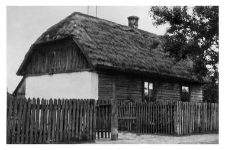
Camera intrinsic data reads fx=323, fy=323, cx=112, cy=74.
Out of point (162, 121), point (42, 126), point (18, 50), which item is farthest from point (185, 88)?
point (42, 126)

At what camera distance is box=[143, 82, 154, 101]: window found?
69.8 ft

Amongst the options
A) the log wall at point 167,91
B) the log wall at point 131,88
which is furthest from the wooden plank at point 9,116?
the log wall at point 167,91

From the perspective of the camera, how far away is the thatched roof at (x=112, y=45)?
17719 mm

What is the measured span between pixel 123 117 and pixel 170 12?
5.93m

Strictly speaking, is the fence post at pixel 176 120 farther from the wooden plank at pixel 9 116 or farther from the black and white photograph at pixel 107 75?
the wooden plank at pixel 9 116

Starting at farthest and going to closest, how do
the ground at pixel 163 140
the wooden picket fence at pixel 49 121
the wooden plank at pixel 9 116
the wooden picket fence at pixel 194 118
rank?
the wooden picket fence at pixel 194 118, the ground at pixel 163 140, the wooden picket fence at pixel 49 121, the wooden plank at pixel 9 116

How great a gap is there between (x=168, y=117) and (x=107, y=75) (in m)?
5.25

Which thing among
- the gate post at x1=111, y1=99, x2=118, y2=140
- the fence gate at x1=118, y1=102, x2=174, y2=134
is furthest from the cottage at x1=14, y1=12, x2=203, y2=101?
the gate post at x1=111, y1=99, x2=118, y2=140

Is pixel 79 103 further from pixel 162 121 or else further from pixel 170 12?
pixel 170 12

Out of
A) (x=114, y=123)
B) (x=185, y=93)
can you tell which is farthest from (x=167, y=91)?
(x=114, y=123)

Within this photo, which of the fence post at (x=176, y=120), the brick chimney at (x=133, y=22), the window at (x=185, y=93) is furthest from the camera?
the brick chimney at (x=133, y=22)

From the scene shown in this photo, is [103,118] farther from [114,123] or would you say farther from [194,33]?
[194,33]

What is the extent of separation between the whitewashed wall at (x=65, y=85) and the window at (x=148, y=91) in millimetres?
4520

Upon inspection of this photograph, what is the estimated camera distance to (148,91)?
2153 centimetres
